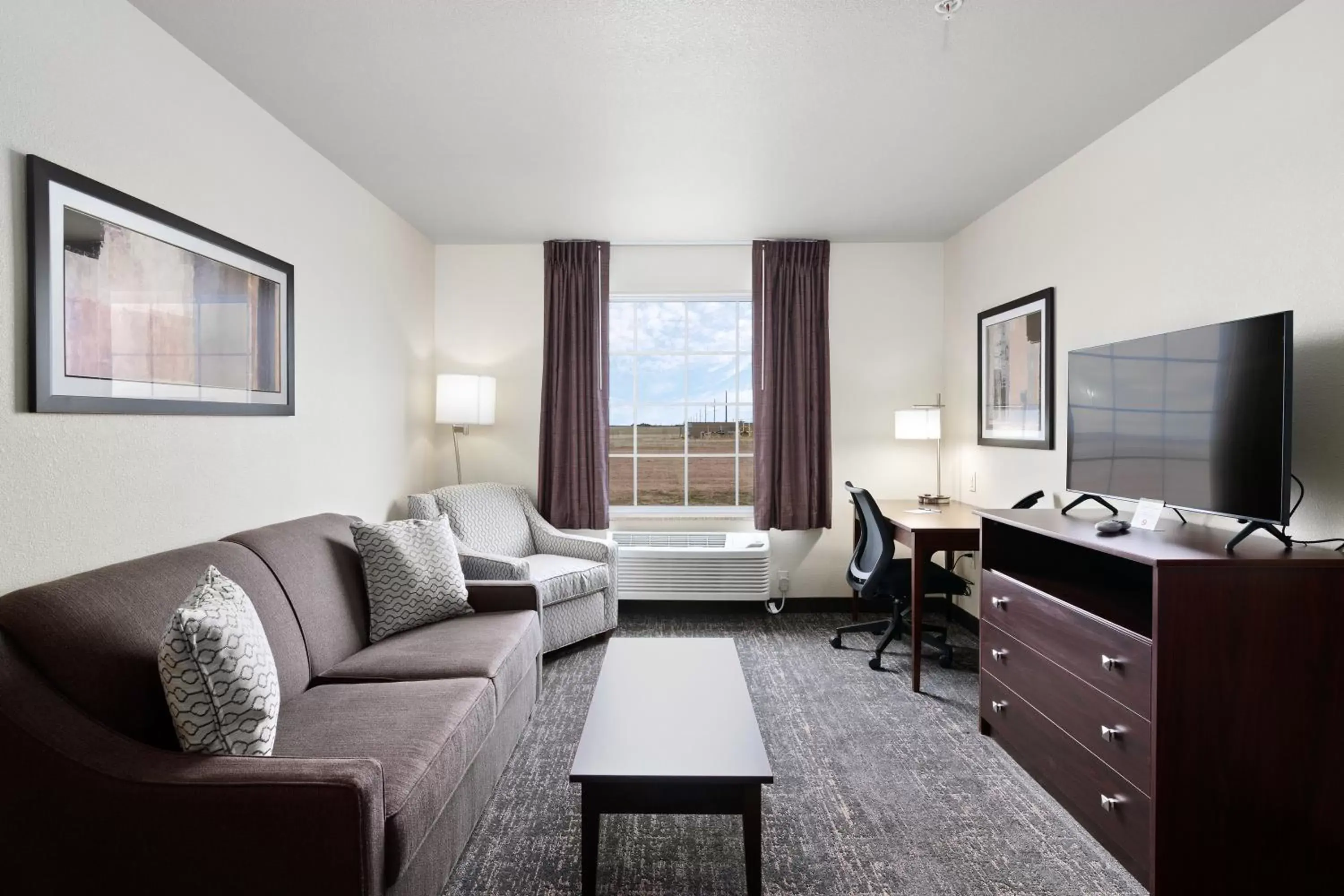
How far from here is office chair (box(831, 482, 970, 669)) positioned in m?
3.58

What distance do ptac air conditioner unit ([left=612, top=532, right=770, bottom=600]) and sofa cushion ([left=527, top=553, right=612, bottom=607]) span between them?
17.3 inches

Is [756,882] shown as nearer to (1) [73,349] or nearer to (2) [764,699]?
(2) [764,699]

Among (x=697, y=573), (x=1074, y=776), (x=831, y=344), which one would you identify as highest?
(x=831, y=344)

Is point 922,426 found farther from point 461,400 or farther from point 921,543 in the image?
point 461,400

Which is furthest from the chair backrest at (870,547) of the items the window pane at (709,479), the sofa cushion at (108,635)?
the window pane at (709,479)

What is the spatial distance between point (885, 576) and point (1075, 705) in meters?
1.43

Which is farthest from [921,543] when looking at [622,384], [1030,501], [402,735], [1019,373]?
[402,735]

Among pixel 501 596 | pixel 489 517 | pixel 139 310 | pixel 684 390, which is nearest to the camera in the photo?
pixel 139 310

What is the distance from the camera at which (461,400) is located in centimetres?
426

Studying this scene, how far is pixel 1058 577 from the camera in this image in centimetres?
259

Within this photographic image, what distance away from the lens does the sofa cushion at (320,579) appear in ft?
7.64

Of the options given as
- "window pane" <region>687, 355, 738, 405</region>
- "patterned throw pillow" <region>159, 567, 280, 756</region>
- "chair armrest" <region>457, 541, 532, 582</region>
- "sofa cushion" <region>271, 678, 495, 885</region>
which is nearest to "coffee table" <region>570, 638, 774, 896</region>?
"sofa cushion" <region>271, 678, 495, 885</region>

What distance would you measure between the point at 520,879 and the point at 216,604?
3.65 feet

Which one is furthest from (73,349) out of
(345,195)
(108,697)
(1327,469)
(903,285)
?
(903,285)
